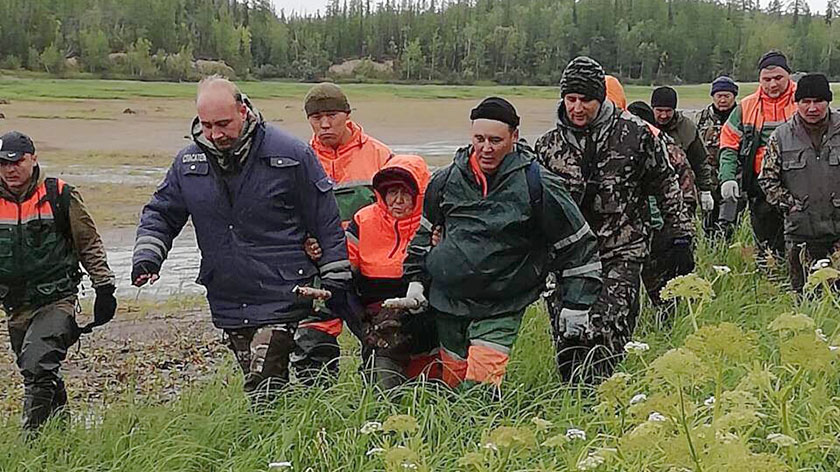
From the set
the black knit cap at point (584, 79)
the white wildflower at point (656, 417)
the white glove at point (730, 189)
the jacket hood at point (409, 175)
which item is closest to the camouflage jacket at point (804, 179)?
the white glove at point (730, 189)

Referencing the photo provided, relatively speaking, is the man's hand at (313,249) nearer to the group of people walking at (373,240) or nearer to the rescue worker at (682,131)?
the group of people walking at (373,240)

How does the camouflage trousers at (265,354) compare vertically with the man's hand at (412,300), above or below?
below

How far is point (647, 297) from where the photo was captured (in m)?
6.60

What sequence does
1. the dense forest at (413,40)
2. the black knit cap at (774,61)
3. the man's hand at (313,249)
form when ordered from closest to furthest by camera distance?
the man's hand at (313,249) < the black knit cap at (774,61) < the dense forest at (413,40)

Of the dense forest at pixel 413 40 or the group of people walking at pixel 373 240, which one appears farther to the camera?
the dense forest at pixel 413 40

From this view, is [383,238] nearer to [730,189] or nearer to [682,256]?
[682,256]

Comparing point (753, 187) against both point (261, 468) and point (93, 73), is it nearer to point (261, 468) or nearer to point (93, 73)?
point (261, 468)

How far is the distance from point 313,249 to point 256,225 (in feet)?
0.90

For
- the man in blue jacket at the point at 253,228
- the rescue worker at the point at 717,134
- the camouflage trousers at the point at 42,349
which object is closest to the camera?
the man in blue jacket at the point at 253,228

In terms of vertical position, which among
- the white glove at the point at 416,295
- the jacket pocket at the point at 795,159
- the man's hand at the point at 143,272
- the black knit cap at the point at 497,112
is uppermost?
the black knit cap at the point at 497,112

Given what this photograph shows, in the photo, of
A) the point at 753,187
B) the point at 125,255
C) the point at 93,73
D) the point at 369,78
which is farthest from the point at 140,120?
the point at 369,78

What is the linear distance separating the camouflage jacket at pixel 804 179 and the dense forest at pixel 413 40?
5376 cm

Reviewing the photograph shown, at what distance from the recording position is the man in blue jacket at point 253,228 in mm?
4430

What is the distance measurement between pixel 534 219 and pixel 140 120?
3092cm
